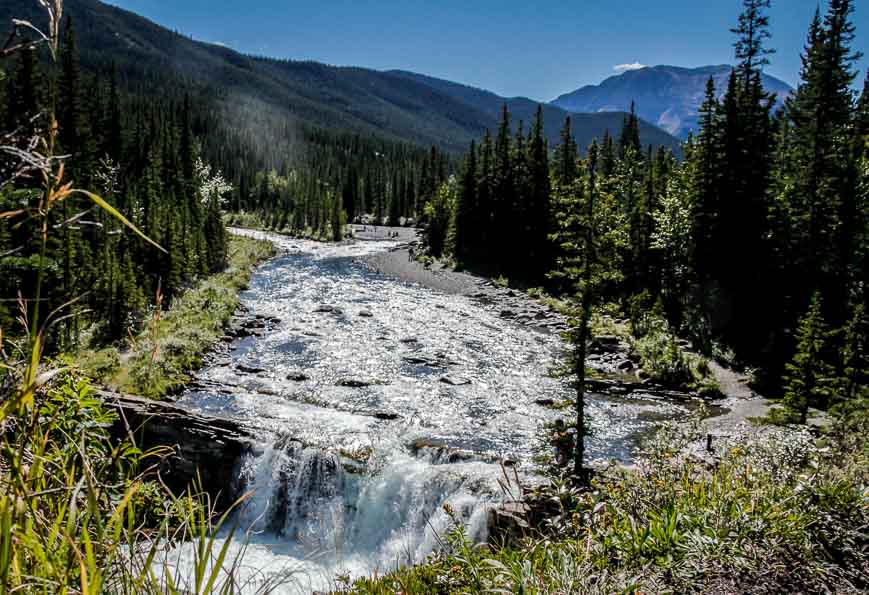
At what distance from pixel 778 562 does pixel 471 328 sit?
29.5 metres

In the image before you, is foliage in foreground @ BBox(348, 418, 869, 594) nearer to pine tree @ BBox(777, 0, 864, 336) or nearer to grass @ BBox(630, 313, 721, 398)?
grass @ BBox(630, 313, 721, 398)

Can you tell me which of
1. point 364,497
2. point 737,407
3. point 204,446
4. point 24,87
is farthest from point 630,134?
point 204,446

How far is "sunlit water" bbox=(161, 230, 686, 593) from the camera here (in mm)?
14102

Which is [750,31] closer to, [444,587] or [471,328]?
[471,328]

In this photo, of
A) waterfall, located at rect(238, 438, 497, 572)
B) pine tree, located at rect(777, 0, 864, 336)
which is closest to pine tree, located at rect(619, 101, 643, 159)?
pine tree, located at rect(777, 0, 864, 336)

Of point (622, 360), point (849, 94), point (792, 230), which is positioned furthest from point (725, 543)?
point (849, 94)

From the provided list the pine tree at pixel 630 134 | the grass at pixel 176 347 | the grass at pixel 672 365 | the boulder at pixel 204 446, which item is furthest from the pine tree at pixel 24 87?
the pine tree at pixel 630 134

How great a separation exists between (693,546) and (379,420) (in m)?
15.8

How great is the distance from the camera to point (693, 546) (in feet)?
12.6

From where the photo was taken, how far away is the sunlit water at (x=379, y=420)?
1410 centimetres

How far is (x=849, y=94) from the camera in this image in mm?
31906

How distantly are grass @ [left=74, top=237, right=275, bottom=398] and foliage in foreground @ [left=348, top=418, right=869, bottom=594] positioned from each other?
10022mm

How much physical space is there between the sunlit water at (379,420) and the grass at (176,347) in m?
1.06

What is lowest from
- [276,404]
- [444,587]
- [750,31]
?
[276,404]
